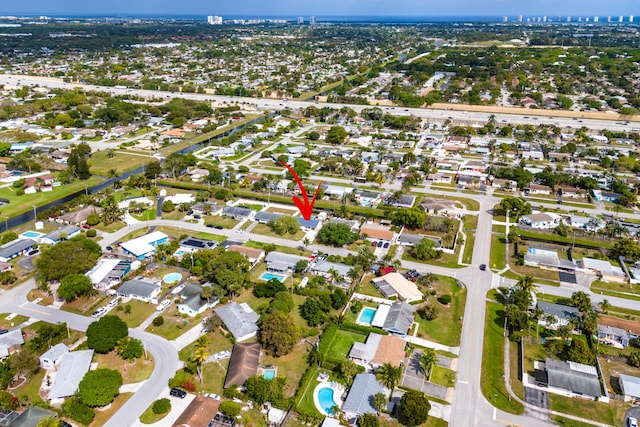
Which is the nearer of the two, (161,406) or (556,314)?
(161,406)

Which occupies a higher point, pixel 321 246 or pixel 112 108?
pixel 112 108

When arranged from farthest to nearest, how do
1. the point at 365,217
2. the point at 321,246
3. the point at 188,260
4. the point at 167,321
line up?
the point at 365,217
the point at 321,246
the point at 188,260
the point at 167,321

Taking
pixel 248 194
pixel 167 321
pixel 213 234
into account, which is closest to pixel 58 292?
pixel 167 321

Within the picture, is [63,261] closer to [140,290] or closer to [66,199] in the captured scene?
[140,290]

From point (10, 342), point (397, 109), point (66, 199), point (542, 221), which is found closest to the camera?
point (10, 342)

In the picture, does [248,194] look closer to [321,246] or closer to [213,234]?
[213,234]

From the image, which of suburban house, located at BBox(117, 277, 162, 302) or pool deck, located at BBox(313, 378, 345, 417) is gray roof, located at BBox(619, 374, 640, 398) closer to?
pool deck, located at BBox(313, 378, 345, 417)

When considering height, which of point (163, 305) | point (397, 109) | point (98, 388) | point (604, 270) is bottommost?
point (163, 305)

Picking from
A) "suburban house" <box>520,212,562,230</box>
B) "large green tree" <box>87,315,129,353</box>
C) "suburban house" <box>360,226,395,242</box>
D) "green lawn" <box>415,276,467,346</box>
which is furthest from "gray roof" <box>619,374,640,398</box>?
"large green tree" <box>87,315,129,353</box>

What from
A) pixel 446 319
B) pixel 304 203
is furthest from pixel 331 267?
pixel 304 203
